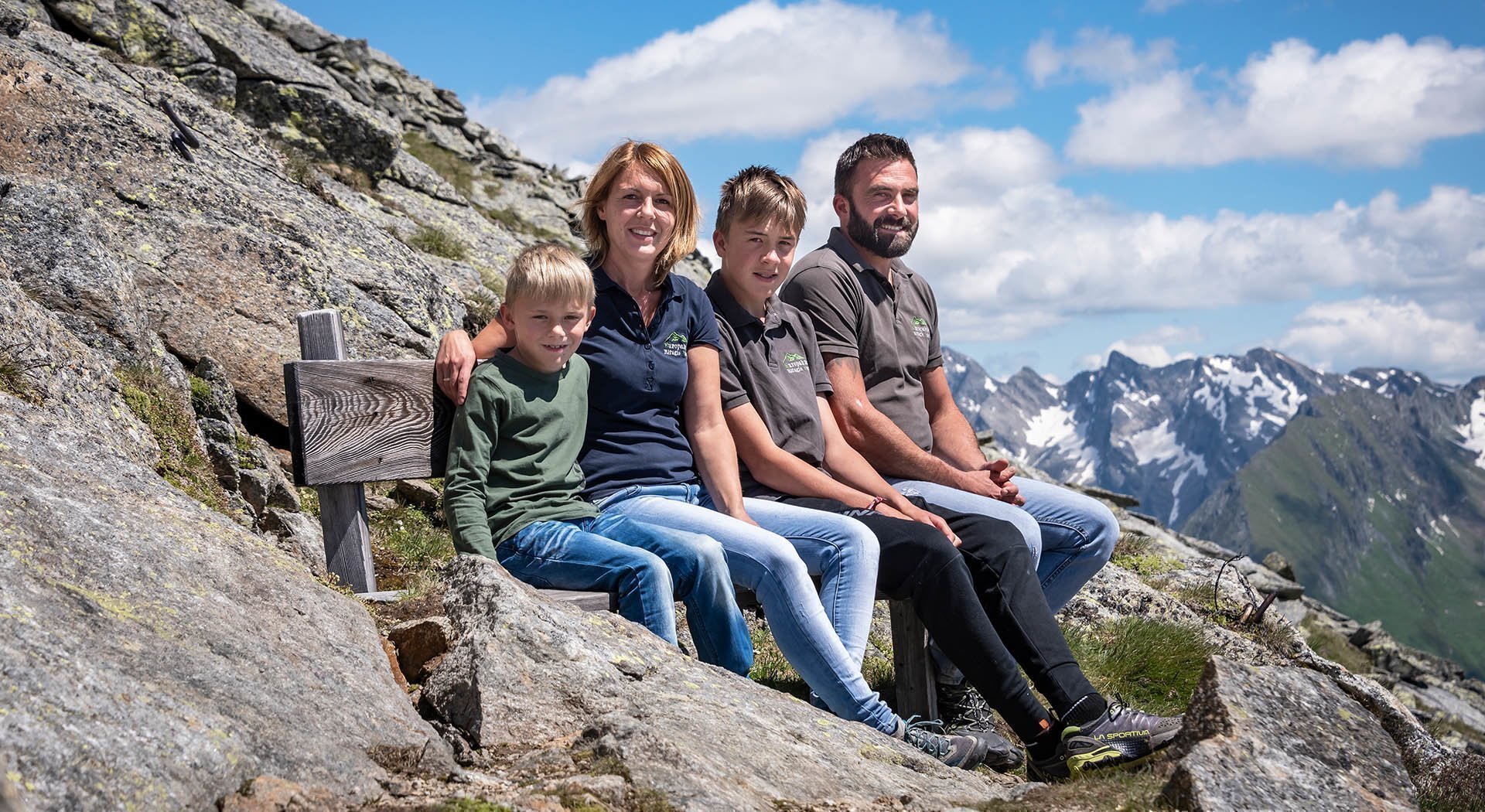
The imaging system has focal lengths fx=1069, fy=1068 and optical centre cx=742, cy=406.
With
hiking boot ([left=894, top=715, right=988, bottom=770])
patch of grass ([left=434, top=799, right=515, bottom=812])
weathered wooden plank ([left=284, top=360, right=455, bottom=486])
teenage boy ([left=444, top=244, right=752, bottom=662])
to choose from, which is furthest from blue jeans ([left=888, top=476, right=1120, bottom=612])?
patch of grass ([left=434, top=799, right=515, bottom=812])

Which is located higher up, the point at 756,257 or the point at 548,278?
the point at 756,257

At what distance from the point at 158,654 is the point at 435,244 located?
13.4 meters

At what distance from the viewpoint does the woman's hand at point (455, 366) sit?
17.9ft

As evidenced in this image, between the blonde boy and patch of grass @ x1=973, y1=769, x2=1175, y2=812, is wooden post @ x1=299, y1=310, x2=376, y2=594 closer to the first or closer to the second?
the blonde boy

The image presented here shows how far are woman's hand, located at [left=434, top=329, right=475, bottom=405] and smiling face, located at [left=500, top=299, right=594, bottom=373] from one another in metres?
0.25

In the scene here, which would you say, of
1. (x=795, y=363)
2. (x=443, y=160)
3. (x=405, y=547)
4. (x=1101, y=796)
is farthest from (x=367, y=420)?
(x=443, y=160)

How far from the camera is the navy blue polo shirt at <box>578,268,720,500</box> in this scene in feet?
19.2

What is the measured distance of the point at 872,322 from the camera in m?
7.49

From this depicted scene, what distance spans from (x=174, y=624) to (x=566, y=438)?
7.89 feet

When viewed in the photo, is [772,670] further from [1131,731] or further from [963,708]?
[1131,731]

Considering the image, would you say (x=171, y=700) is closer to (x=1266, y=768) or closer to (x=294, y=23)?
(x=1266, y=768)

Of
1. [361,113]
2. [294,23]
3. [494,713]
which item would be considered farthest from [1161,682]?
[294,23]

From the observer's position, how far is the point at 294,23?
86.4 ft

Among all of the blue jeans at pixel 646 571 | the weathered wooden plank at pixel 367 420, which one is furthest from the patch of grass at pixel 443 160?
the blue jeans at pixel 646 571
